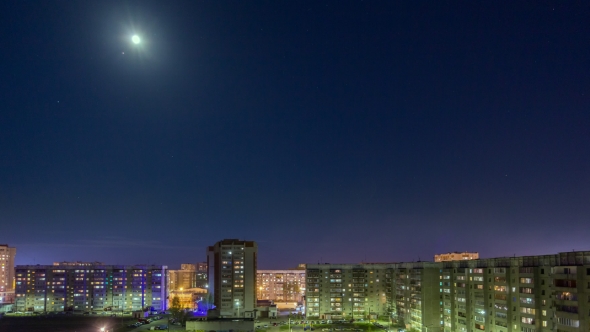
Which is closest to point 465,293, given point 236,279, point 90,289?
point 236,279

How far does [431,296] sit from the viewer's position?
35.8 metres

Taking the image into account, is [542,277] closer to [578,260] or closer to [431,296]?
[578,260]

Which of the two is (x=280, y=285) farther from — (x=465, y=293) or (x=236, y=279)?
(x=465, y=293)

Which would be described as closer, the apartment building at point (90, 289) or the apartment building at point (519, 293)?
the apartment building at point (519, 293)

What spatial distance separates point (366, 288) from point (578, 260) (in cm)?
2910

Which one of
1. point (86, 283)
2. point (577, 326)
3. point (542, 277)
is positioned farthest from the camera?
point (86, 283)

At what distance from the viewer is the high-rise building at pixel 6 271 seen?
76.3 m

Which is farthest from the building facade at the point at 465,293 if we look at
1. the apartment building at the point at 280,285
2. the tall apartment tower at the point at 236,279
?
the apartment building at the point at 280,285

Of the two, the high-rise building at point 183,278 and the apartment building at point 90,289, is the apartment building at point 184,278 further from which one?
the apartment building at point 90,289

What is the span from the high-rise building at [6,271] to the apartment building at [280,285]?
3864 cm

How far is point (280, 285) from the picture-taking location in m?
76.1

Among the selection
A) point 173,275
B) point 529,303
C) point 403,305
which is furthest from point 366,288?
point 173,275

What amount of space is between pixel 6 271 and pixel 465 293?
7826 centimetres

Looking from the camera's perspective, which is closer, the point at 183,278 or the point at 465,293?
the point at 465,293
